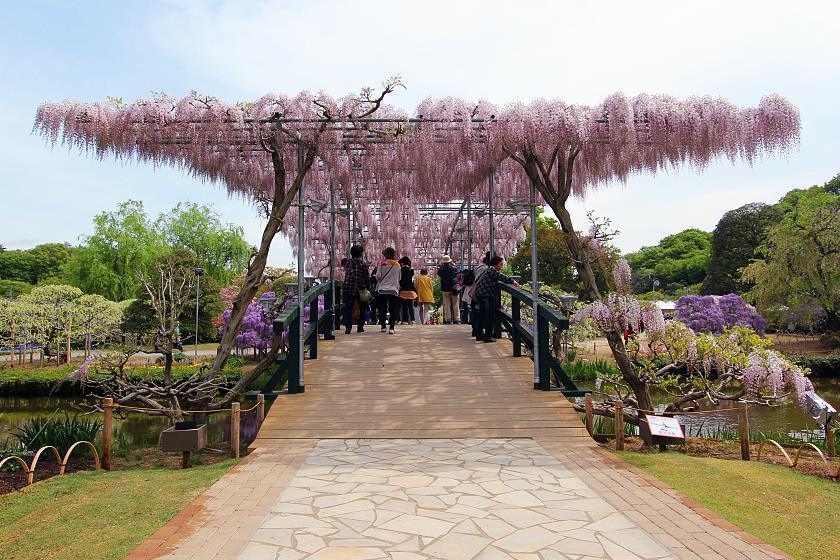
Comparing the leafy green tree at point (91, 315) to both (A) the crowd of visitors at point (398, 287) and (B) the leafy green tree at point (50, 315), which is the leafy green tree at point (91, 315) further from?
(A) the crowd of visitors at point (398, 287)

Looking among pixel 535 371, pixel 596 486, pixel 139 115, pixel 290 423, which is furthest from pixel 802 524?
pixel 139 115

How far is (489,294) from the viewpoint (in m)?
9.54

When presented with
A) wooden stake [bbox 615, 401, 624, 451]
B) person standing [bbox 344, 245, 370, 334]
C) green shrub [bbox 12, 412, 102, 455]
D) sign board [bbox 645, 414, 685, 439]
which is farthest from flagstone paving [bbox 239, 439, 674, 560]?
person standing [bbox 344, 245, 370, 334]

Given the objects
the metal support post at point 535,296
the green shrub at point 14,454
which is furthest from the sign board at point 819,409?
the green shrub at point 14,454

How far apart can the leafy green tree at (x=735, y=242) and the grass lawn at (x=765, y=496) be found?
3373cm

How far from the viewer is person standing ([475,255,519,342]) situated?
9.50 m

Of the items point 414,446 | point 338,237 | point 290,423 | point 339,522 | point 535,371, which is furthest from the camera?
point 338,237

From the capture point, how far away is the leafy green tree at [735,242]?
36125 millimetres

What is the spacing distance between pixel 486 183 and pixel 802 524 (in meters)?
9.66

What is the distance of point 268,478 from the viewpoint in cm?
496

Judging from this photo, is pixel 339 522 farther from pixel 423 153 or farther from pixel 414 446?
pixel 423 153

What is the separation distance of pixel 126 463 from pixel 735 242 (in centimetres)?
3794

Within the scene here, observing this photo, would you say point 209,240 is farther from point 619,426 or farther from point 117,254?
point 619,426

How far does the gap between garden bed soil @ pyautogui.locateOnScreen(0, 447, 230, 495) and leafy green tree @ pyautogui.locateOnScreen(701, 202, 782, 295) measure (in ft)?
117
